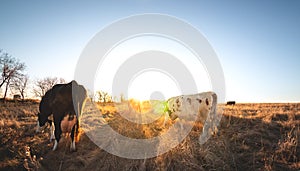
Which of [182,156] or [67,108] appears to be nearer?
[182,156]

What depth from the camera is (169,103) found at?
9.77 metres

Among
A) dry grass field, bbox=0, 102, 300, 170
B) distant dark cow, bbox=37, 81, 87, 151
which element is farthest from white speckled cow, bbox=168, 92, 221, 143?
distant dark cow, bbox=37, 81, 87, 151

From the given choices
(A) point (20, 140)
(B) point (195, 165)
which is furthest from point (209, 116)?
(A) point (20, 140)

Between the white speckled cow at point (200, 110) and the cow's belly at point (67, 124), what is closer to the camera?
the cow's belly at point (67, 124)

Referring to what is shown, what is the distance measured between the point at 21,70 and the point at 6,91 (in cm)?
487

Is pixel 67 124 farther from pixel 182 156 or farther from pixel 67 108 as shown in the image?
pixel 182 156

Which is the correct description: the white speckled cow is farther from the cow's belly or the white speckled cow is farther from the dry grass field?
the cow's belly

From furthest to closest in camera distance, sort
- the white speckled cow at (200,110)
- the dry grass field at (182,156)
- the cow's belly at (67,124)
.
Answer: the white speckled cow at (200,110) < the cow's belly at (67,124) < the dry grass field at (182,156)

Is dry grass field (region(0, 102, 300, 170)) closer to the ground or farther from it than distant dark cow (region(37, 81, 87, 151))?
closer to the ground

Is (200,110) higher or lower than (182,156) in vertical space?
higher

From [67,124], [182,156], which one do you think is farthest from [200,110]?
[67,124]

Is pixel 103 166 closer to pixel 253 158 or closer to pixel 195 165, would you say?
pixel 195 165

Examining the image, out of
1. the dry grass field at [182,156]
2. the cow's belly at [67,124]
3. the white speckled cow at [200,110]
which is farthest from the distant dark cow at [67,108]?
the white speckled cow at [200,110]

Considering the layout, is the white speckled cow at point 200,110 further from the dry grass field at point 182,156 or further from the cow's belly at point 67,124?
the cow's belly at point 67,124
